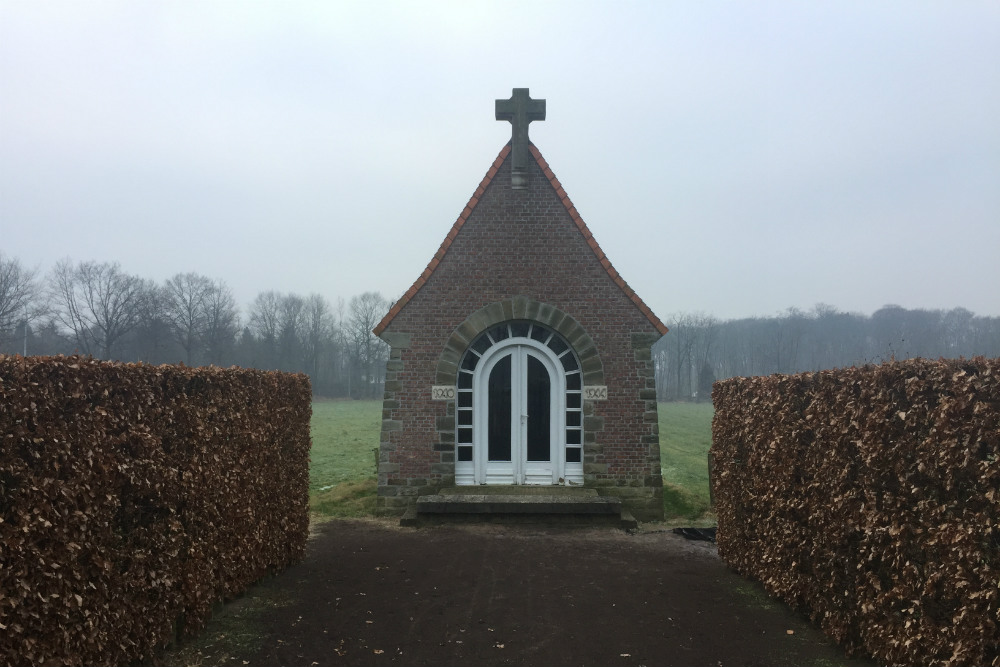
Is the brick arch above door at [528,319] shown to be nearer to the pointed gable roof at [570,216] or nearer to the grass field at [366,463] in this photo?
the pointed gable roof at [570,216]

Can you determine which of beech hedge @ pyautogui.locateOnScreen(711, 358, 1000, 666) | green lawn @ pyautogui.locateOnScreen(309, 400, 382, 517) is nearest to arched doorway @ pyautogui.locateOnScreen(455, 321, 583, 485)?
green lawn @ pyautogui.locateOnScreen(309, 400, 382, 517)

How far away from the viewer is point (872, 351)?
42.9 metres

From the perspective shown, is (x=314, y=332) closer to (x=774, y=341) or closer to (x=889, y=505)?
(x=774, y=341)

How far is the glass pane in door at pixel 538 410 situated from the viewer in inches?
506

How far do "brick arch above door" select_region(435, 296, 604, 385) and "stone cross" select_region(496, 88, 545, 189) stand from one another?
95.6 inches

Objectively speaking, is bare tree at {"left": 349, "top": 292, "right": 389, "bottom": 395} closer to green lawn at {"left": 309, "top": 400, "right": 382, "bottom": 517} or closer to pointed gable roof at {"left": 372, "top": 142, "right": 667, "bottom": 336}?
green lawn at {"left": 309, "top": 400, "right": 382, "bottom": 517}

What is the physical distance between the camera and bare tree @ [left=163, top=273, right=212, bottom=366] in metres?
54.8

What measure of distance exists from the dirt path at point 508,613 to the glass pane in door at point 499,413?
3.02 m

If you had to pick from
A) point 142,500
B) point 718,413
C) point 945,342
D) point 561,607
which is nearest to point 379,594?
point 561,607

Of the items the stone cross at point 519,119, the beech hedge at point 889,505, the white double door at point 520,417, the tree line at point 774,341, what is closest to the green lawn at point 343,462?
the white double door at point 520,417

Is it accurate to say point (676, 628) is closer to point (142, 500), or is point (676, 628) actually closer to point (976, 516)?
point (976, 516)

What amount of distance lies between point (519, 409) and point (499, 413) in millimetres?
392

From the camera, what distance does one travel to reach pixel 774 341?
212 ft

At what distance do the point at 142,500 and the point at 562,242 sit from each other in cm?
922
